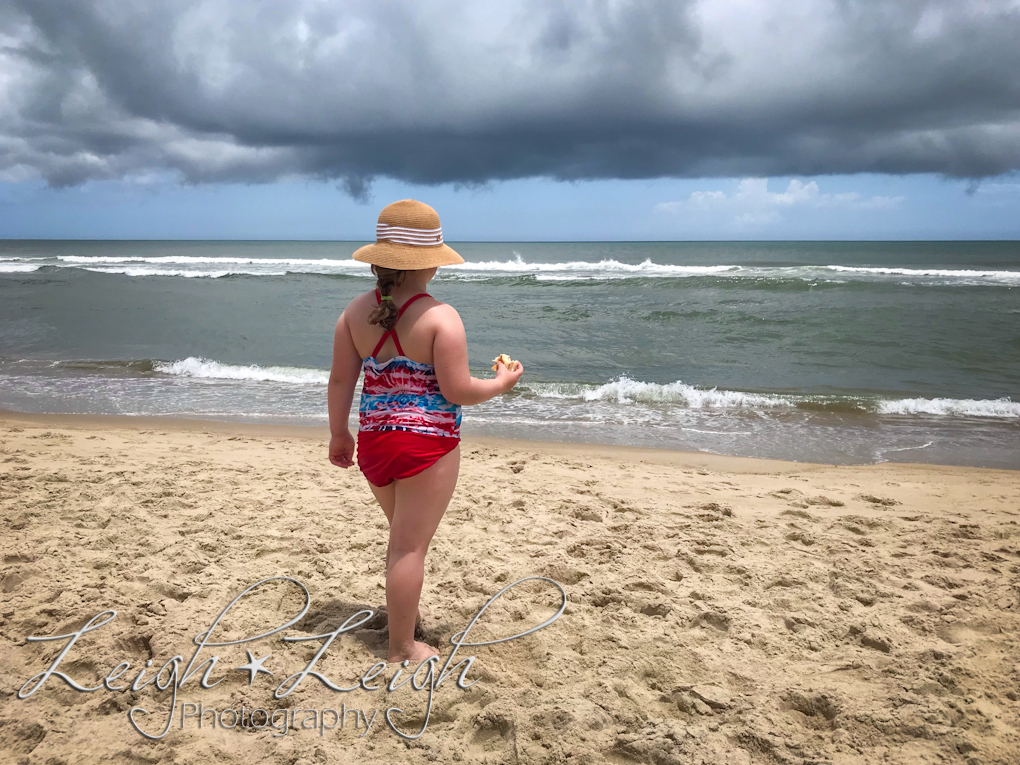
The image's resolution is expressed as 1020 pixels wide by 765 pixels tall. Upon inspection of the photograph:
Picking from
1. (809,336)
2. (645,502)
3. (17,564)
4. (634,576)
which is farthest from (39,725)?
(809,336)

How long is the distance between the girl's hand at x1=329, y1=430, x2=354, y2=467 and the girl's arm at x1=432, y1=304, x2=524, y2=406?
55cm

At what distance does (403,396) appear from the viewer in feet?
7.75

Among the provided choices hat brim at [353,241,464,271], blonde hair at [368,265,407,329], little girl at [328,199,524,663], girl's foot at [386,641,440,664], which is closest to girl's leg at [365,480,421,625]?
little girl at [328,199,524,663]

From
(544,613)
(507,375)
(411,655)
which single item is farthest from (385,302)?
(544,613)

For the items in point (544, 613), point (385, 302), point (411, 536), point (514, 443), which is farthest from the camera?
point (514, 443)

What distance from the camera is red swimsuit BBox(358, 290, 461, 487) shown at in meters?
2.35

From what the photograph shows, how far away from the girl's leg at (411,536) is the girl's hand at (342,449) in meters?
0.31

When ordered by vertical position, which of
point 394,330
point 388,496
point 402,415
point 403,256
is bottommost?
point 388,496

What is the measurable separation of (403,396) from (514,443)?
14.5ft

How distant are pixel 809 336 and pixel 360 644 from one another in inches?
511

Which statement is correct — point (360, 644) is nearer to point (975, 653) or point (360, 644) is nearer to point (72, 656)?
point (72, 656)

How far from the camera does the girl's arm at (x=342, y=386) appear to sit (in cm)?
244

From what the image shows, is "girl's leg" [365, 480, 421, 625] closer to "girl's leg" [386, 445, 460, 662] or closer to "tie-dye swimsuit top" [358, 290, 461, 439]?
"girl's leg" [386, 445, 460, 662]

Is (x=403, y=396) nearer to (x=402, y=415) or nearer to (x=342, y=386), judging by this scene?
(x=402, y=415)
